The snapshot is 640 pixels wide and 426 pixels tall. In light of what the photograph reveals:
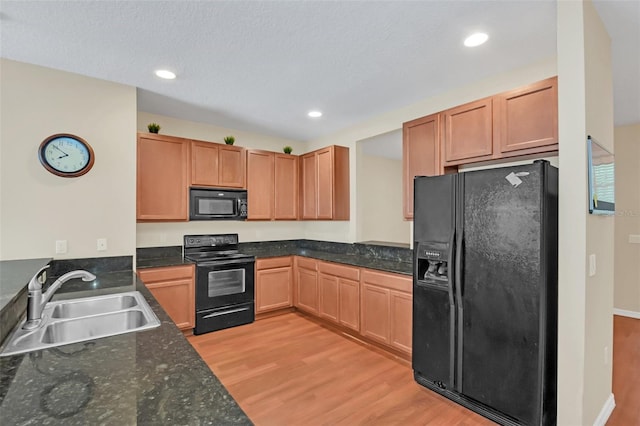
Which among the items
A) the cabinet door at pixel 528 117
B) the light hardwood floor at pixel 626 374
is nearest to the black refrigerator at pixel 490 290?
the cabinet door at pixel 528 117

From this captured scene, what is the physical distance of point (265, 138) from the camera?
4.81 m

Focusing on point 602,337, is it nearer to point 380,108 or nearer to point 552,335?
point 552,335

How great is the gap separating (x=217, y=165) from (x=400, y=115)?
2.33m

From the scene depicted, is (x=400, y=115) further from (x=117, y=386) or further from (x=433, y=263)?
(x=117, y=386)

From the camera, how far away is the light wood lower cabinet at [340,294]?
3455mm

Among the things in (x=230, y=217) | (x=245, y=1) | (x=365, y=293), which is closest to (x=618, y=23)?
(x=245, y=1)

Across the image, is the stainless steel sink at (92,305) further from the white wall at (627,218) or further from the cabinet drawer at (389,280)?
the white wall at (627,218)

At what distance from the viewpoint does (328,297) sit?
3816 mm

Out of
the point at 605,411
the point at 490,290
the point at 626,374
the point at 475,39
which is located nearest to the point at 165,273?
the point at 490,290

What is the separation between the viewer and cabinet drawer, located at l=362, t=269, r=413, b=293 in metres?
2.88

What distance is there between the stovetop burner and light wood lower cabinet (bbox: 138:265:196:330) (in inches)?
14.0

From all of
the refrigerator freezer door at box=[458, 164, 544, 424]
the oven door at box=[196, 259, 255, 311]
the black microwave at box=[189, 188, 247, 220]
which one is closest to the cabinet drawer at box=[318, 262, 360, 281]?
the oven door at box=[196, 259, 255, 311]

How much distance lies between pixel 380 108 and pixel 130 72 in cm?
252

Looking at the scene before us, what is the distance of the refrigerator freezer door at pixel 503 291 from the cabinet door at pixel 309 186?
8.30 ft
